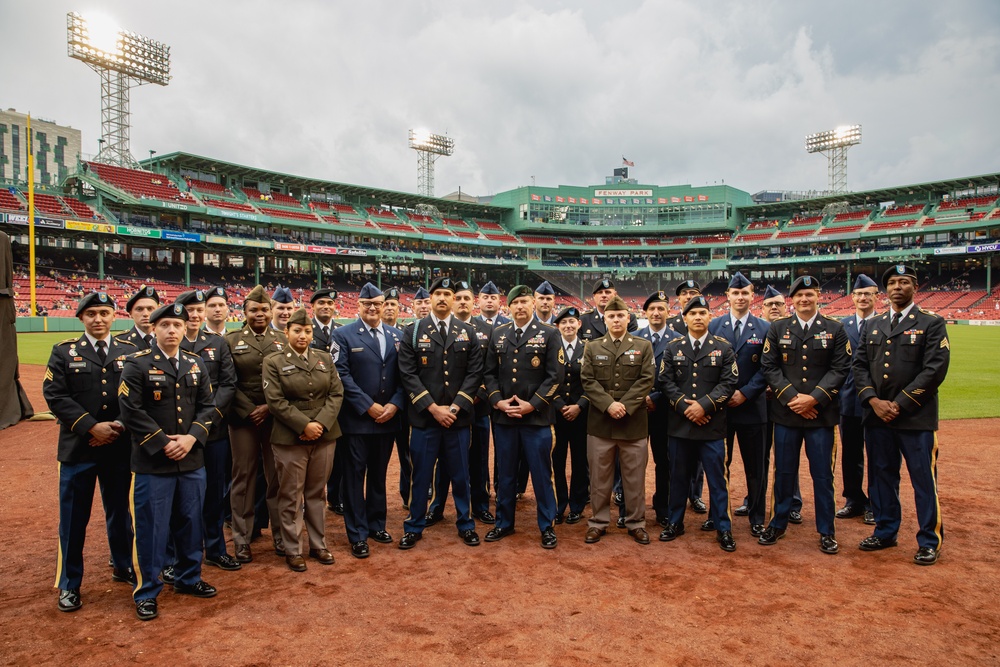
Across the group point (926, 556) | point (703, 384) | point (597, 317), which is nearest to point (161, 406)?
point (703, 384)

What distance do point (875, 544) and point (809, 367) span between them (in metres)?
1.57

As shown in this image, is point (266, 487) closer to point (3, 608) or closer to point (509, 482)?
point (3, 608)

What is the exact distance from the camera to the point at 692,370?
5.46 meters

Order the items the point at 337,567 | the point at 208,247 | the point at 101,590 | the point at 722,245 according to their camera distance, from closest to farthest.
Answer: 1. the point at 101,590
2. the point at 337,567
3. the point at 208,247
4. the point at 722,245

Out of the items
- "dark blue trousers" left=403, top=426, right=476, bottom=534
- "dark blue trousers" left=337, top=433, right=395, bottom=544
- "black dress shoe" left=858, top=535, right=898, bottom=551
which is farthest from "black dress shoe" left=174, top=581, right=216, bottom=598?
"black dress shoe" left=858, top=535, right=898, bottom=551

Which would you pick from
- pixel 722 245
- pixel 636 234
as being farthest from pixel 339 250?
pixel 722 245

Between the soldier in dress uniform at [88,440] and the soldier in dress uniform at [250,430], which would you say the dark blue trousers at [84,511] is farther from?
the soldier in dress uniform at [250,430]

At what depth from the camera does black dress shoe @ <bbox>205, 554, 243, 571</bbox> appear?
4731mm

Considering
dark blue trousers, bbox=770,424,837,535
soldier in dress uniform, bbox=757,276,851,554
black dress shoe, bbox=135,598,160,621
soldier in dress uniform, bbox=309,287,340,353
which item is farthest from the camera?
soldier in dress uniform, bbox=309,287,340,353

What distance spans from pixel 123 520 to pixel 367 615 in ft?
7.21

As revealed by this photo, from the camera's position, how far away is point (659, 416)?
612 centimetres

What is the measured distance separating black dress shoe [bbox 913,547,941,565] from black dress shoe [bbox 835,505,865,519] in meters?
1.23

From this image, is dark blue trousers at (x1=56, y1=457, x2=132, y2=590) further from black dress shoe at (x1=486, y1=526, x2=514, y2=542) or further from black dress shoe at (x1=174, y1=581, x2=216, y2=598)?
black dress shoe at (x1=486, y1=526, x2=514, y2=542)

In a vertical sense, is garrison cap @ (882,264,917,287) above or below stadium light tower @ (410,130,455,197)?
below
